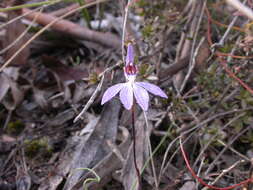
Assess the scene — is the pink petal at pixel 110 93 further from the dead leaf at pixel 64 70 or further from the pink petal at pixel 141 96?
the dead leaf at pixel 64 70

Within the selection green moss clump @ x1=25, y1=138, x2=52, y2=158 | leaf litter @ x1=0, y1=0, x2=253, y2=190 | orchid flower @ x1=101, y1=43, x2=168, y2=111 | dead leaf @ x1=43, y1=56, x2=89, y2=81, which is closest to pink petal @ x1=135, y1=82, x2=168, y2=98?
orchid flower @ x1=101, y1=43, x2=168, y2=111

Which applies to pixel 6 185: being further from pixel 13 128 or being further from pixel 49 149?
pixel 13 128

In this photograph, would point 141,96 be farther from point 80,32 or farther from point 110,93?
point 80,32

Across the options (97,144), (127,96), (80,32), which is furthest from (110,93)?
(80,32)

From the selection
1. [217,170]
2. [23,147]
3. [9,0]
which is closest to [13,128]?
[23,147]

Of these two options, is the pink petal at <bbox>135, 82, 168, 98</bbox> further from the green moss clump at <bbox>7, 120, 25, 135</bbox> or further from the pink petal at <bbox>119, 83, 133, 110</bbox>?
the green moss clump at <bbox>7, 120, 25, 135</bbox>
